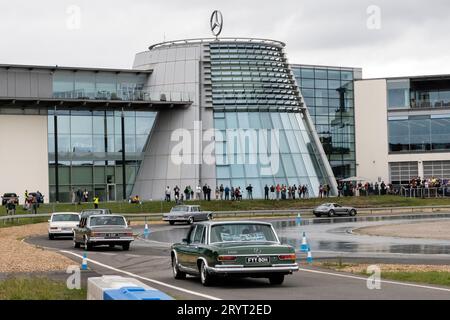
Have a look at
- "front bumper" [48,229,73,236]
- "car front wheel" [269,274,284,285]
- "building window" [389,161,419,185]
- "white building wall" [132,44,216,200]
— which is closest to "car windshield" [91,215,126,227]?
"front bumper" [48,229,73,236]

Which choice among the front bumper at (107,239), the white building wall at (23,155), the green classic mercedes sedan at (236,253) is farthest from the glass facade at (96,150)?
the green classic mercedes sedan at (236,253)

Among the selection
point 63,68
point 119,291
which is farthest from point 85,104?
point 119,291

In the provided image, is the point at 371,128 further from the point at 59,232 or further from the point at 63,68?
the point at 59,232

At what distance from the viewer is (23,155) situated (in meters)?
75.4

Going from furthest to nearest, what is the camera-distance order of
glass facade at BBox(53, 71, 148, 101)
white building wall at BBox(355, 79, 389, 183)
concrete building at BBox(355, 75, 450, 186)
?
white building wall at BBox(355, 79, 389, 183)
concrete building at BBox(355, 75, 450, 186)
glass facade at BBox(53, 71, 148, 101)

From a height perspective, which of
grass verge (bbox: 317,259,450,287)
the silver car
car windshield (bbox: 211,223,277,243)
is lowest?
the silver car

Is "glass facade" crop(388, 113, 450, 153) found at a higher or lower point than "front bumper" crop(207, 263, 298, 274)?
higher

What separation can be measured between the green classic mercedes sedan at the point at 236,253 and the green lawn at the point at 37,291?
2696mm

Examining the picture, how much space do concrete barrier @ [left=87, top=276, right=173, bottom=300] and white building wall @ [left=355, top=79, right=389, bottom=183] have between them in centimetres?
8337

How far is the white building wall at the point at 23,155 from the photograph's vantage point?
2938 inches

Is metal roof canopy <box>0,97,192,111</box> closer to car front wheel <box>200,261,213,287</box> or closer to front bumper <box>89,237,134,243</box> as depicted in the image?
front bumper <box>89,237,134,243</box>

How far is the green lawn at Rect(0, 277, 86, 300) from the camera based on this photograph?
15555mm

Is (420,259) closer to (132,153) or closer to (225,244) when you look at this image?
(225,244)

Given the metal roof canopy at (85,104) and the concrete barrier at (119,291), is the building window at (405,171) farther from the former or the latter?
the concrete barrier at (119,291)
